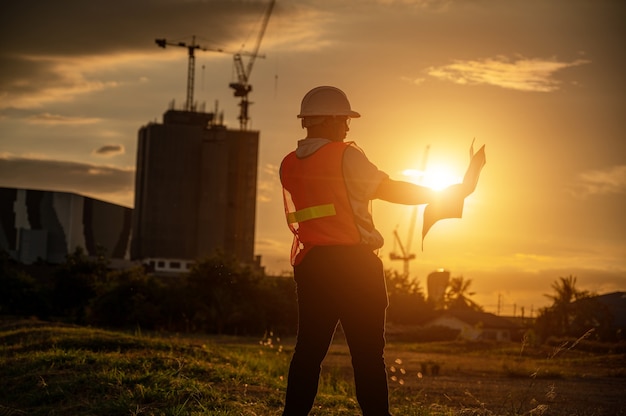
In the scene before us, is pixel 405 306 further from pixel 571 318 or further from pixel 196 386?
pixel 196 386

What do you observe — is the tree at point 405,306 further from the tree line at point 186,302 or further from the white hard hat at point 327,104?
the white hard hat at point 327,104

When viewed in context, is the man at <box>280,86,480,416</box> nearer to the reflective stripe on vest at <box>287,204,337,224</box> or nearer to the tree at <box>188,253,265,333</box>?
the reflective stripe on vest at <box>287,204,337,224</box>

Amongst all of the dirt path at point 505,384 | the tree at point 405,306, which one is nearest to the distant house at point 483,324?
the tree at point 405,306

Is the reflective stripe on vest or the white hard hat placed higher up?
the white hard hat

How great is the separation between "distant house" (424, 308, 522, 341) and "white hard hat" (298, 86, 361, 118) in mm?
73946

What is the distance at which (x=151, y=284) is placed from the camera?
172 ft

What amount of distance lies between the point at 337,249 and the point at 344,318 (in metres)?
0.47

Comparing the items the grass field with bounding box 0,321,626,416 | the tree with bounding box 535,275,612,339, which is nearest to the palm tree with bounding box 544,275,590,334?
the tree with bounding box 535,275,612,339

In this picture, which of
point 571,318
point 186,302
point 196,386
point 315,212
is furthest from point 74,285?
point 315,212

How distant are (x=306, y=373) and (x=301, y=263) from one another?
755 mm

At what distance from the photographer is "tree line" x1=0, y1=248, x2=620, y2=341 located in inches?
1939

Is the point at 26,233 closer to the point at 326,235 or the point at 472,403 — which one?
the point at 472,403

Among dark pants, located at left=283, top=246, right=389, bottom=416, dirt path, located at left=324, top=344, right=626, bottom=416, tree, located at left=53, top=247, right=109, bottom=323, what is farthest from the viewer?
tree, located at left=53, top=247, right=109, bottom=323

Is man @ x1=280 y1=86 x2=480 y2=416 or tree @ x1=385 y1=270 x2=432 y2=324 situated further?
tree @ x1=385 y1=270 x2=432 y2=324
